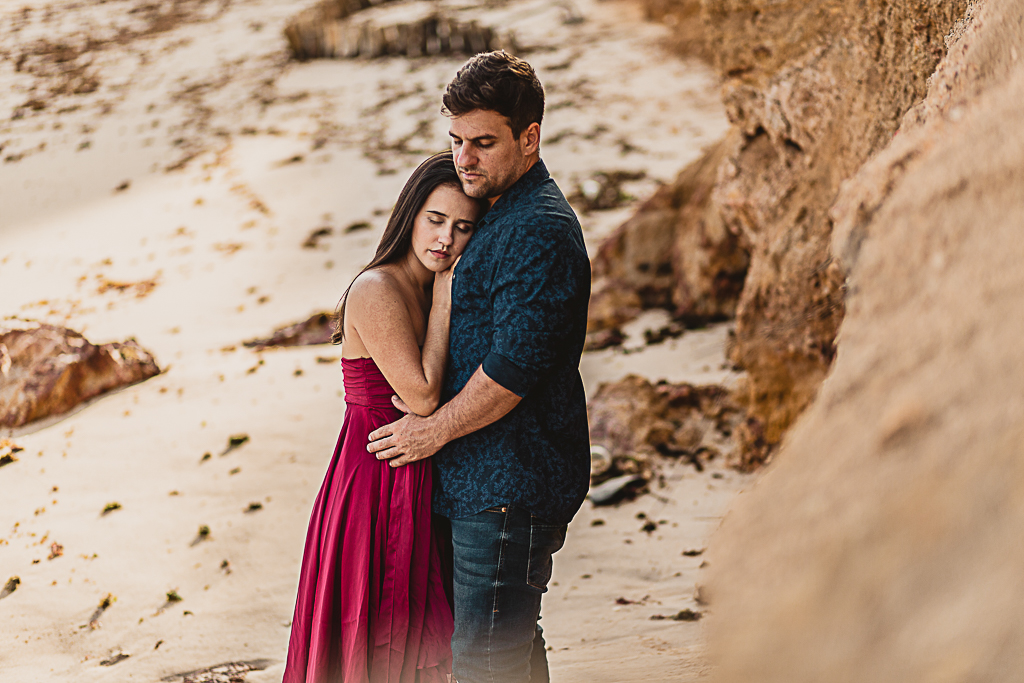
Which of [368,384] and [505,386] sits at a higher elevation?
[505,386]

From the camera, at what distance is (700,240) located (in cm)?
586

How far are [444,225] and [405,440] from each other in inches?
22.9

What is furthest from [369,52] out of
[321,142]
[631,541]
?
[631,541]

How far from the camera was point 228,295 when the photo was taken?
292 inches

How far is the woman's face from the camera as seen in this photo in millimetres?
1938

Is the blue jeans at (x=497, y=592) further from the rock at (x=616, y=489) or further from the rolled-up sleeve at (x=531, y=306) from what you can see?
the rock at (x=616, y=489)

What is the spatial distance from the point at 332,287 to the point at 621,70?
716 centimetres

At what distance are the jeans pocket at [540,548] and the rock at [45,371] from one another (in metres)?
4.22

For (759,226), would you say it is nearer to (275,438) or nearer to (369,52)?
(275,438)

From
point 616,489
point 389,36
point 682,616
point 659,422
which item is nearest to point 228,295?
Result: point 659,422

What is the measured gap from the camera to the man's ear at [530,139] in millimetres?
1866

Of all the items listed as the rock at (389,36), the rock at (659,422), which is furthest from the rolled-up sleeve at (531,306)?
the rock at (389,36)

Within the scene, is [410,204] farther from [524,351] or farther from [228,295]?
[228,295]

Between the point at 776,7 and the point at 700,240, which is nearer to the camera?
the point at 776,7
